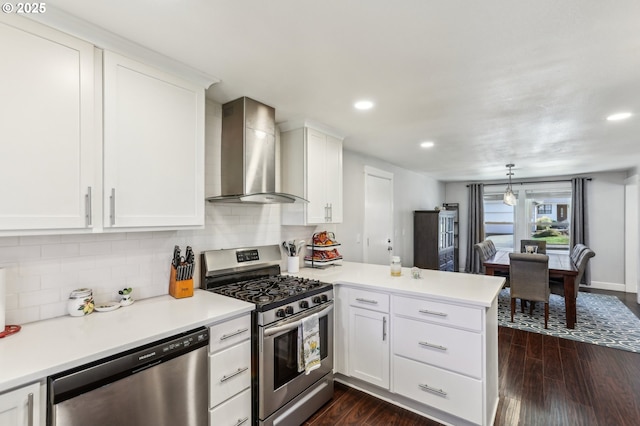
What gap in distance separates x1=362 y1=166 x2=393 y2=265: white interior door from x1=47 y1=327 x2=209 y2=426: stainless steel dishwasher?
2.95 m

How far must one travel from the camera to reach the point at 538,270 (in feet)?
12.7

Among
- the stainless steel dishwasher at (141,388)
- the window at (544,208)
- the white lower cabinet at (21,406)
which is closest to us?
the white lower cabinet at (21,406)

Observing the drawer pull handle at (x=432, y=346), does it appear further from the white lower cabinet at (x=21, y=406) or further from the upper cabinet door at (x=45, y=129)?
the upper cabinet door at (x=45, y=129)

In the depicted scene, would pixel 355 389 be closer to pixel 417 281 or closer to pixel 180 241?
pixel 417 281

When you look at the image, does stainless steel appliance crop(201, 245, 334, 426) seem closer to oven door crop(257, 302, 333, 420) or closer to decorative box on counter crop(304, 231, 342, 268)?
oven door crop(257, 302, 333, 420)

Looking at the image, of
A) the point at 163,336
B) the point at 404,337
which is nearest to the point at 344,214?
the point at 404,337

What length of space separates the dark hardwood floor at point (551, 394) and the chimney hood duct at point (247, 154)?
171 centimetres

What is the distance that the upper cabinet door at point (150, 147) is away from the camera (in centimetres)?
159

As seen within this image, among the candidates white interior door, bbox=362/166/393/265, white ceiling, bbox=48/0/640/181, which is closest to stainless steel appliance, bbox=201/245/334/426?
white ceiling, bbox=48/0/640/181

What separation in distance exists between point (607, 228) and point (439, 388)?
6.34 meters

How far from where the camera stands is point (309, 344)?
2119 millimetres

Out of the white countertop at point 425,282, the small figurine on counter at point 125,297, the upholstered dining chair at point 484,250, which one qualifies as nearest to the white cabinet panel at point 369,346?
the white countertop at point 425,282

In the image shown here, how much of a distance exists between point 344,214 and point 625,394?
117 inches

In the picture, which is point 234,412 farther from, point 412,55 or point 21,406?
point 412,55
